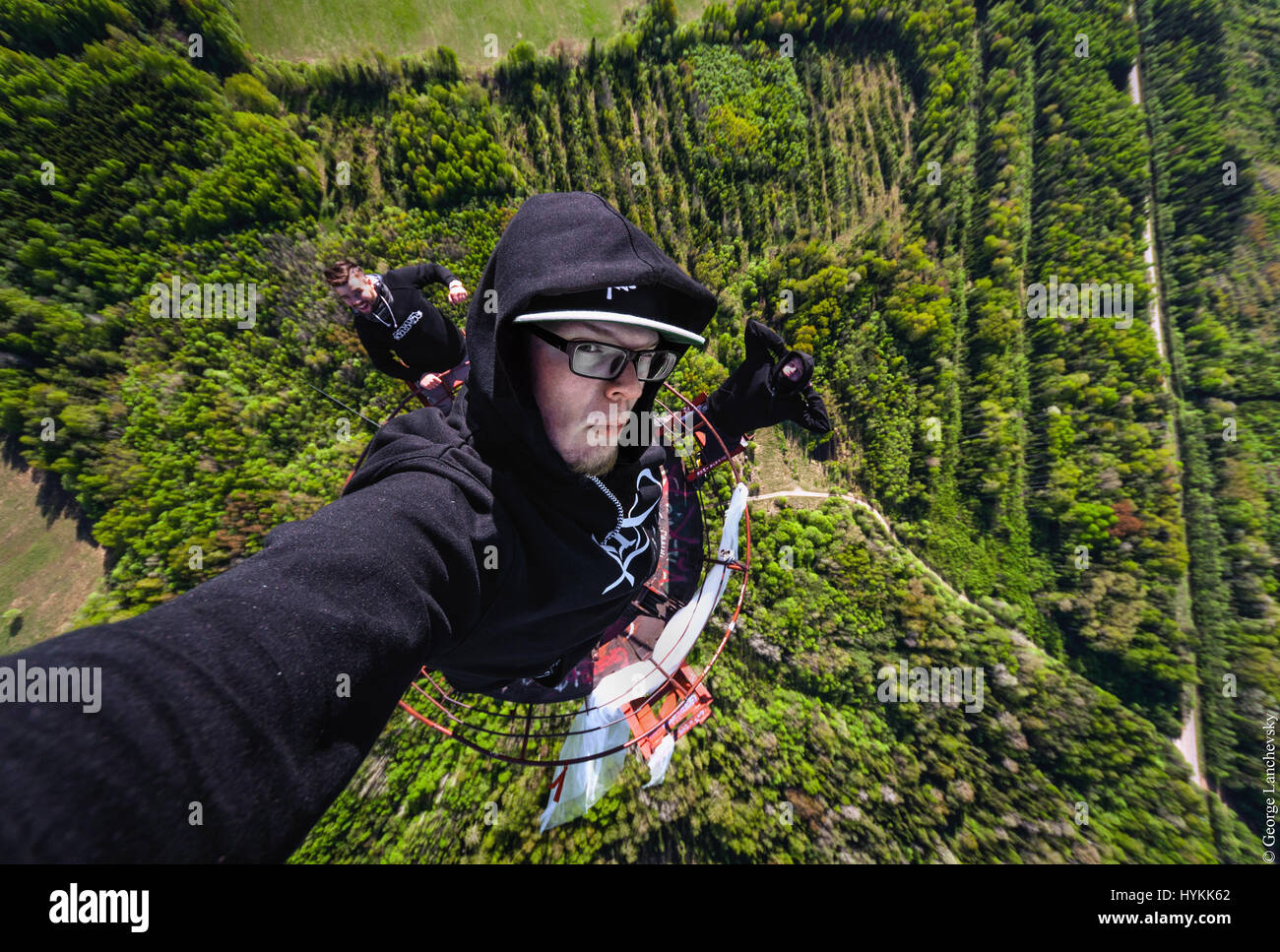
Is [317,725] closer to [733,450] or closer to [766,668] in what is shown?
[733,450]

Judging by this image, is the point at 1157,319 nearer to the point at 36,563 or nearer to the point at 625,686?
the point at 625,686

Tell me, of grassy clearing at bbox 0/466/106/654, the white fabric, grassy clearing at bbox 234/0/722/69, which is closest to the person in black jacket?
the white fabric

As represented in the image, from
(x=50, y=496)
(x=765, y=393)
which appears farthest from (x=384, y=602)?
(x=50, y=496)

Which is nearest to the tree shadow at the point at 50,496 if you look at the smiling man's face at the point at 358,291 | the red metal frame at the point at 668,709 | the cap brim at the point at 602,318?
the smiling man's face at the point at 358,291

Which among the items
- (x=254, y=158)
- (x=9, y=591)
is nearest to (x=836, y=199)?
(x=254, y=158)

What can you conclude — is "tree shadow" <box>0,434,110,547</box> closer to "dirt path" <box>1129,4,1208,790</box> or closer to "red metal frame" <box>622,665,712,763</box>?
"red metal frame" <box>622,665,712,763</box>
